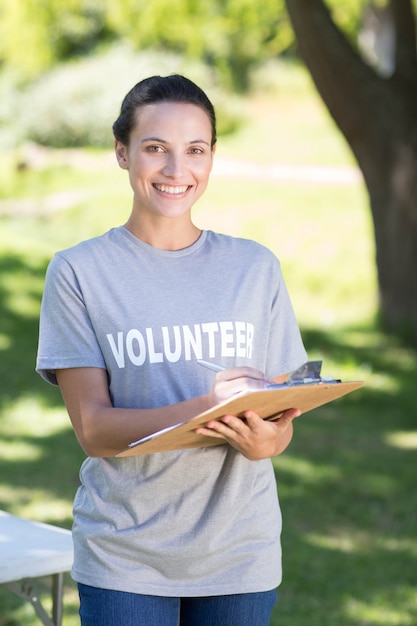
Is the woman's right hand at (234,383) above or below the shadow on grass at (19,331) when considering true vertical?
above

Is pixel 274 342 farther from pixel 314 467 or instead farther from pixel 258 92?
pixel 258 92

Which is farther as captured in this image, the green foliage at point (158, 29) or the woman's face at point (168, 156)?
the green foliage at point (158, 29)

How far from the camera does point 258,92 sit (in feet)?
83.7

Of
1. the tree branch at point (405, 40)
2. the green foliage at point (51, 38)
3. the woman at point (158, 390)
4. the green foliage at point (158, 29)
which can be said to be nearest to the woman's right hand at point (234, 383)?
the woman at point (158, 390)

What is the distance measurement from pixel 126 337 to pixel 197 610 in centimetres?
53

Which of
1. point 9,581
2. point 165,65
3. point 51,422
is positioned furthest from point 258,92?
point 9,581

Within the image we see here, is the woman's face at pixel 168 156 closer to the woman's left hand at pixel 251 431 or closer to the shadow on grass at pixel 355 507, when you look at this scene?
the woman's left hand at pixel 251 431

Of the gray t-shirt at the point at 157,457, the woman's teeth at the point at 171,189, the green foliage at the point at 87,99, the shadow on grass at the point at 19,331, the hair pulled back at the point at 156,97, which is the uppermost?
the hair pulled back at the point at 156,97

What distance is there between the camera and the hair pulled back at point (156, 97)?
2.09 meters

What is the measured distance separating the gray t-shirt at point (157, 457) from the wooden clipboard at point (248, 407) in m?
0.12

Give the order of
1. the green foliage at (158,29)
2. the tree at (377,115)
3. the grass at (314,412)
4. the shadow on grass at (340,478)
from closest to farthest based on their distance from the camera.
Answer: the shadow on grass at (340,478)
the grass at (314,412)
the tree at (377,115)
the green foliage at (158,29)

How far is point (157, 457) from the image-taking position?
2051mm

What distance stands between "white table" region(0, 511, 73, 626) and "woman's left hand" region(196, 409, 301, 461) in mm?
957

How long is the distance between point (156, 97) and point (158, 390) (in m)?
0.55
